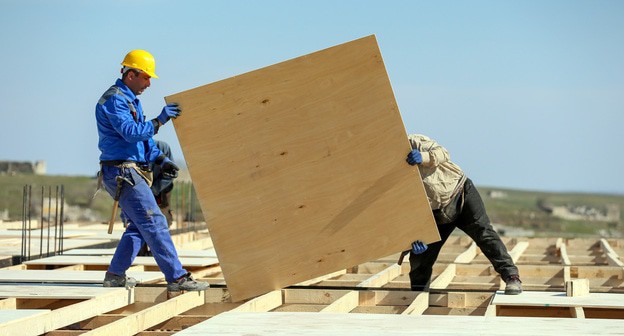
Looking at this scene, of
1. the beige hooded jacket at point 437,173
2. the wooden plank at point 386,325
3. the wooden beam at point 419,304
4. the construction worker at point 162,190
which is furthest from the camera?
the construction worker at point 162,190

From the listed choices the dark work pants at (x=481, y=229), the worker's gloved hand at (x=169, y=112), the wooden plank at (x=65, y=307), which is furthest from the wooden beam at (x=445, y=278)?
the worker's gloved hand at (x=169, y=112)

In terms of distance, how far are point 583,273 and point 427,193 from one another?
3108 mm

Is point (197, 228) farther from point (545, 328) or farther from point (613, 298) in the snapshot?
point (545, 328)

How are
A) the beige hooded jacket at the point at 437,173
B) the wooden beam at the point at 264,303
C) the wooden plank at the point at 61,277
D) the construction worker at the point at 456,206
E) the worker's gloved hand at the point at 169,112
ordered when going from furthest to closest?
the wooden plank at the point at 61,277 → the construction worker at the point at 456,206 → the beige hooded jacket at the point at 437,173 → the worker's gloved hand at the point at 169,112 → the wooden beam at the point at 264,303

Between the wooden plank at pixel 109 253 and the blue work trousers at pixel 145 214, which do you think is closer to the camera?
the blue work trousers at pixel 145 214

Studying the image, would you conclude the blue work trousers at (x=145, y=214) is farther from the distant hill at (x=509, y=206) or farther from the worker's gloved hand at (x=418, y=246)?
the distant hill at (x=509, y=206)

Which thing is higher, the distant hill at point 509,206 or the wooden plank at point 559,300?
the distant hill at point 509,206

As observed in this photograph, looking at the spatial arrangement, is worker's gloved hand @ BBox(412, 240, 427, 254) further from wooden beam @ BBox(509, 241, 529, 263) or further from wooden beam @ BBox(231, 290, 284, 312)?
wooden beam @ BBox(509, 241, 529, 263)

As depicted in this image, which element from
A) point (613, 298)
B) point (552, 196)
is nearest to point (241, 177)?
point (613, 298)

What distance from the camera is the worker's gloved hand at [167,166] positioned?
7457mm

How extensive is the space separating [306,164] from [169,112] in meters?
0.92

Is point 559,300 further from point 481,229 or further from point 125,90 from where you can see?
point 125,90

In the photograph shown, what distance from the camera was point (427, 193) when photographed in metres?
7.18

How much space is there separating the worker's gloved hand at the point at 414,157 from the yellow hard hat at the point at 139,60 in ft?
6.14
